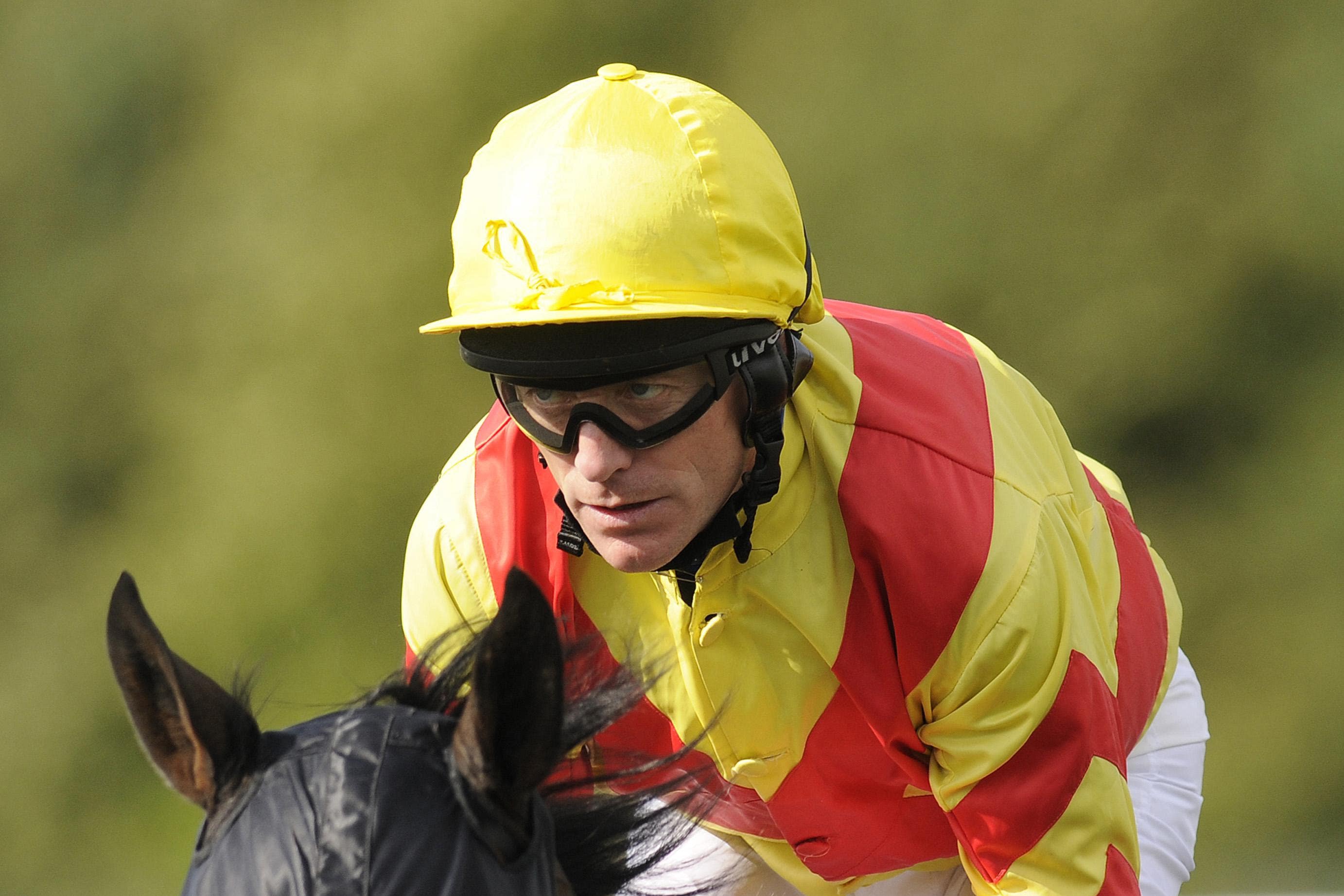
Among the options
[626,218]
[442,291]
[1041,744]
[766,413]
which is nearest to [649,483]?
[766,413]

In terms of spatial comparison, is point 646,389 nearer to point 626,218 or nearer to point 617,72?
point 626,218

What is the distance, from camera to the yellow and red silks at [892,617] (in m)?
1.36

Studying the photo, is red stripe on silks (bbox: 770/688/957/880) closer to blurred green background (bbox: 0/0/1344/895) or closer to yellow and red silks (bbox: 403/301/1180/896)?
yellow and red silks (bbox: 403/301/1180/896)

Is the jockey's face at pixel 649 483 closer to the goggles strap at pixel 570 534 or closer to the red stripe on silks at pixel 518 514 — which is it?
the goggles strap at pixel 570 534

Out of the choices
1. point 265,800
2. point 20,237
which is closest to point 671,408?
point 265,800

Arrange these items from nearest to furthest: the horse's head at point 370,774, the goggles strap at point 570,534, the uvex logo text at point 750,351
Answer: the horse's head at point 370,774 < the uvex logo text at point 750,351 < the goggles strap at point 570,534

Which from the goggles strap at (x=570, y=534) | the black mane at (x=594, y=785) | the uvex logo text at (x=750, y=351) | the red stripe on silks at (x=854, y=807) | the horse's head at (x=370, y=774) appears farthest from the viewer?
the red stripe on silks at (x=854, y=807)

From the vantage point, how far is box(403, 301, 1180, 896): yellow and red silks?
1360mm

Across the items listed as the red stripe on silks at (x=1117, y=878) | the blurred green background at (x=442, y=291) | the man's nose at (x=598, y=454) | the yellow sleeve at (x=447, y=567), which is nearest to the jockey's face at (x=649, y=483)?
the man's nose at (x=598, y=454)

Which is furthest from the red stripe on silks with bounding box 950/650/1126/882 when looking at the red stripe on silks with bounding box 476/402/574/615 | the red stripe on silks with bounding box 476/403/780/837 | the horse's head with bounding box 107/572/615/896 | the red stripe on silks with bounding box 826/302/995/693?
the horse's head with bounding box 107/572/615/896

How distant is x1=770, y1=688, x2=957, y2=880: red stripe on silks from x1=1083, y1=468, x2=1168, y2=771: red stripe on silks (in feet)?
0.85

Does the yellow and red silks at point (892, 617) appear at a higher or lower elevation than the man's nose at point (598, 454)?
lower

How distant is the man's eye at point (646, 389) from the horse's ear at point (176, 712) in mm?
Result: 500

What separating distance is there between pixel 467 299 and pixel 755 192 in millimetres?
283
